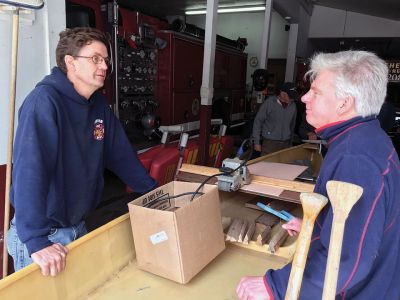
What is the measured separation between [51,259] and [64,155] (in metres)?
0.47

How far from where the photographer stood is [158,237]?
1.40 m

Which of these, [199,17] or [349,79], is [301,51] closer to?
[199,17]

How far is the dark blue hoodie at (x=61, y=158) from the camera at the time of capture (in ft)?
4.36

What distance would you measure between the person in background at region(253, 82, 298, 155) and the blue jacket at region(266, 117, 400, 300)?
13.7 feet

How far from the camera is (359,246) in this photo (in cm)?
95

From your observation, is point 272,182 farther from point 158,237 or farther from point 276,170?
point 158,237

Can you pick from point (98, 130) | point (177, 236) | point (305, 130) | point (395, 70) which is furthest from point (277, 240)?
point (395, 70)

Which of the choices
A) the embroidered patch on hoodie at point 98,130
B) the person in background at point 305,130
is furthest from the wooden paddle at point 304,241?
the person in background at point 305,130

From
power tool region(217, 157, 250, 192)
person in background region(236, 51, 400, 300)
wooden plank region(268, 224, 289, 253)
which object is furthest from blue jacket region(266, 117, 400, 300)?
power tool region(217, 157, 250, 192)

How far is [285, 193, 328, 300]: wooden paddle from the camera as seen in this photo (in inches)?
38.7

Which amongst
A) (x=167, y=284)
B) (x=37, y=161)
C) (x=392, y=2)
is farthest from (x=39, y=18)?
(x=392, y=2)

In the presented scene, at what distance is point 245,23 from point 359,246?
11.4m

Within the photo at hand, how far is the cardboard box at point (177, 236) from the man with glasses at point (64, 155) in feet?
1.04

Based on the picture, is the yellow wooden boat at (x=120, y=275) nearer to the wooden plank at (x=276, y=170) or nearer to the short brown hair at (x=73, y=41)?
the wooden plank at (x=276, y=170)
